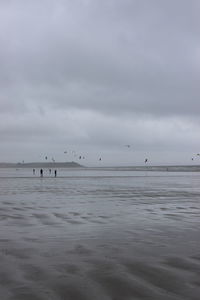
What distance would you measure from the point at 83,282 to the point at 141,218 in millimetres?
8338

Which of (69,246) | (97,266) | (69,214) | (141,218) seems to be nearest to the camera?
(97,266)

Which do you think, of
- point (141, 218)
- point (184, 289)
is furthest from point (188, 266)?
point (141, 218)

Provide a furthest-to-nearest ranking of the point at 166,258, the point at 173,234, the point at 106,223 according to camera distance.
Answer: the point at 106,223, the point at 173,234, the point at 166,258

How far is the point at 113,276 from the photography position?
6.43 m

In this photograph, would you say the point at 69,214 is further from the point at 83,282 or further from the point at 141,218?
the point at 83,282

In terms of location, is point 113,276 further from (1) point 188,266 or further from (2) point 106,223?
(2) point 106,223

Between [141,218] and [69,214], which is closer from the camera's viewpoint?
[141,218]

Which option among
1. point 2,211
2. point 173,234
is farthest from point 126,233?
point 2,211

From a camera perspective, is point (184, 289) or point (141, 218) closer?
point (184, 289)

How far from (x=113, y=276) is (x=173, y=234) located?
15.3 ft

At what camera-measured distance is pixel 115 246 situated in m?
8.99

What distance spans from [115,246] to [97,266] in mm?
2004

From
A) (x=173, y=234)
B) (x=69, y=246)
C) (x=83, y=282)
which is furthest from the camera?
(x=173, y=234)

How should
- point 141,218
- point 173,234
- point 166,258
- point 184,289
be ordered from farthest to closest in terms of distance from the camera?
point 141,218, point 173,234, point 166,258, point 184,289
